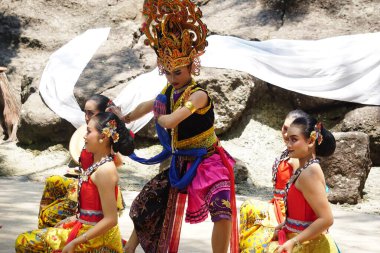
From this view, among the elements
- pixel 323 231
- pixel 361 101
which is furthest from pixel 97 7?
pixel 323 231

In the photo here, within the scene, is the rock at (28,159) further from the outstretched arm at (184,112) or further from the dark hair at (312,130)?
the dark hair at (312,130)

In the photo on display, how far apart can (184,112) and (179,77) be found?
11.2 inches

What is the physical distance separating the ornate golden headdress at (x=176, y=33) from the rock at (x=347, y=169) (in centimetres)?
323

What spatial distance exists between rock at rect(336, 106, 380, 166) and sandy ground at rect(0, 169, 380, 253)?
4.29 ft

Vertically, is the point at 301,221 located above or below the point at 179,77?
below

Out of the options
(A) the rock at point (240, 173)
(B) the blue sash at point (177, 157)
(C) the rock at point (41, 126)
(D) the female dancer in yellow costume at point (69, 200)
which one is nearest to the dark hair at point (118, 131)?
(B) the blue sash at point (177, 157)

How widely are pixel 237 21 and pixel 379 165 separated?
123 inches

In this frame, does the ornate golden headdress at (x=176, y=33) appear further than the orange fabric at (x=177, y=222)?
No

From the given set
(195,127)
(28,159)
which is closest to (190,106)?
(195,127)

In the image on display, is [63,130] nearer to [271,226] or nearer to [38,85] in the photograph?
[38,85]

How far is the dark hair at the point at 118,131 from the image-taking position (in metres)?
3.61

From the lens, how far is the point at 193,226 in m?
5.52

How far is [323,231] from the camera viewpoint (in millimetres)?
3205

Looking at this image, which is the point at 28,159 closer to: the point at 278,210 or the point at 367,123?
the point at 367,123
